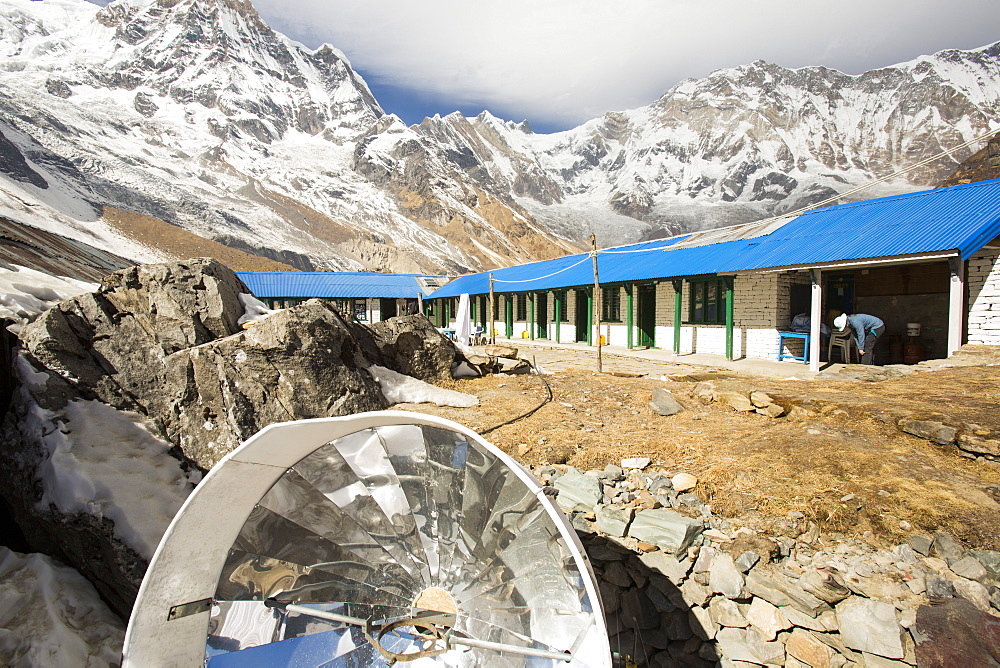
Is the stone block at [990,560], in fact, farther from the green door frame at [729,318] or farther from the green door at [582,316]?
the green door at [582,316]

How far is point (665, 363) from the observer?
41.1 ft

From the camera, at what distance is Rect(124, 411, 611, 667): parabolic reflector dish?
6.93 feet

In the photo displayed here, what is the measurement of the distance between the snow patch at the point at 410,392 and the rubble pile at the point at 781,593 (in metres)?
3.58

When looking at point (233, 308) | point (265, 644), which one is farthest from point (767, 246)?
point (265, 644)

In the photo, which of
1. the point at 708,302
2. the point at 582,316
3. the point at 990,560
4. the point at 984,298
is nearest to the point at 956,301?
the point at 984,298

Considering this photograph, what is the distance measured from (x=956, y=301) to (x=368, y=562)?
11.4m

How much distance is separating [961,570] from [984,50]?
595 feet

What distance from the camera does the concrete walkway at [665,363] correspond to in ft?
34.1

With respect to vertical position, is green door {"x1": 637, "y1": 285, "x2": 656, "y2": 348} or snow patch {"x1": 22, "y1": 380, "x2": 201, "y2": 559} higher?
green door {"x1": 637, "y1": 285, "x2": 656, "y2": 348}

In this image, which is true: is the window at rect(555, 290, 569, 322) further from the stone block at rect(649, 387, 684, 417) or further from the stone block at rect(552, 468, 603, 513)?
the stone block at rect(552, 468, 603, 513)

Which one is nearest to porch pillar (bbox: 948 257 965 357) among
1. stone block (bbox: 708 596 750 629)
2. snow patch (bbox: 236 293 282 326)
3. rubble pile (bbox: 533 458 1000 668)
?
rubble pile (bbox: 533 458 1000 668)

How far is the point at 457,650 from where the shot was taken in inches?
92.4

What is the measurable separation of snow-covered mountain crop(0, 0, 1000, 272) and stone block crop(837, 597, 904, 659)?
175 ft

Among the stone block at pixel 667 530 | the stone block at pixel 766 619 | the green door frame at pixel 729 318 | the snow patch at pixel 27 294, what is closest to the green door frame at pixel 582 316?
the green door frame at pixel 729 318
